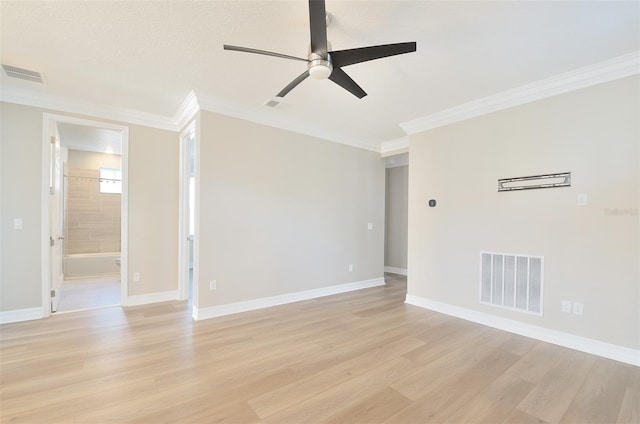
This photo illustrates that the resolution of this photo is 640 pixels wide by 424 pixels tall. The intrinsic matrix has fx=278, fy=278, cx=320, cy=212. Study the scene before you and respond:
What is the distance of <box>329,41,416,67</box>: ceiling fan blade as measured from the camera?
181cm

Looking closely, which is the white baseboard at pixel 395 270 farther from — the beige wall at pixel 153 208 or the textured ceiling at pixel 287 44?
the beige wall at pixel 153 208

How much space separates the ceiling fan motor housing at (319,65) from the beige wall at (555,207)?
97.7 inches

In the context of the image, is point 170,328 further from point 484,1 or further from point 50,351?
point 484,1

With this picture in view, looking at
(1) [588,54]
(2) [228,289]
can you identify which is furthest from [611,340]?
(2) [228,289]

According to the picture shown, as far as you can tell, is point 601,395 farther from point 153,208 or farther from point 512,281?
point 153,208

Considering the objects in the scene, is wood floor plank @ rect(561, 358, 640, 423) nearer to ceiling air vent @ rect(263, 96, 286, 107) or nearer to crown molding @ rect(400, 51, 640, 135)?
crown molding @ rect(400, 51, 640, 135)

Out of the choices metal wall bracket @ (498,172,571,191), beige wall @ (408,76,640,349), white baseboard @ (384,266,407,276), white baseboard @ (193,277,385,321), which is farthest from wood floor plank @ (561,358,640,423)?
white baseboard @ (384,266,407,276)

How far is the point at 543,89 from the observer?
116 inches

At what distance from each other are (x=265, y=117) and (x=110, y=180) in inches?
195

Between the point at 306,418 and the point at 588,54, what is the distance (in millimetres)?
3678

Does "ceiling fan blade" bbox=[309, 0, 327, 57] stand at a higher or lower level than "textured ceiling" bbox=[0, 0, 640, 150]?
lower

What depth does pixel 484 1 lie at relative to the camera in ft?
6.11

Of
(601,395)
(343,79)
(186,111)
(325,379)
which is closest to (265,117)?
(186,111)

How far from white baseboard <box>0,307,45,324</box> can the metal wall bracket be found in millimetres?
5690
